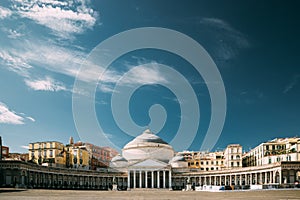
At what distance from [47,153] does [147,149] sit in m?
39.9

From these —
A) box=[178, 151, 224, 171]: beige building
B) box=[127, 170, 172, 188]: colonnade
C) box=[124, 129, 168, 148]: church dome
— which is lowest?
box=[127, 170, 172, 188]: colonnade

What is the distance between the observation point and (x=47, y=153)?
102m

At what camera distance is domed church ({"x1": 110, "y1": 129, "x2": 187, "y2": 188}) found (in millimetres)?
114375

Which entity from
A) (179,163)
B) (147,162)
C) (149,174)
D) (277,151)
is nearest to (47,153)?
(147,162)

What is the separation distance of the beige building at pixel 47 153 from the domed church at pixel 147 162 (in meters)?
23.7

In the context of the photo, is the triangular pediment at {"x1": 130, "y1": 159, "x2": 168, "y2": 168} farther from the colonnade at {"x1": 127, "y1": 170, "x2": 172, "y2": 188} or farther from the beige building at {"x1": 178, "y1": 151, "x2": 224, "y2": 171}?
the beige building at {"x1": 178, "y1": 151, "x2": 224, "y2": 171}

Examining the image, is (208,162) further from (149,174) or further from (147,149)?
(149,174)

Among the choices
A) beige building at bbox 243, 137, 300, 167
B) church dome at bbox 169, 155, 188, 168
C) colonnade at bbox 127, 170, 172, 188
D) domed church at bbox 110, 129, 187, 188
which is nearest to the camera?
beige building at bbox 243, 137, 300, 167

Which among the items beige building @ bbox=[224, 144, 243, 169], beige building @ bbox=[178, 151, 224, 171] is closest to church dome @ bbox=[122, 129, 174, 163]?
beige building @ bbox=[178, 151, 224, 171]

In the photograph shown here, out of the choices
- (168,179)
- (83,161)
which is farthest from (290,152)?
(83,161)

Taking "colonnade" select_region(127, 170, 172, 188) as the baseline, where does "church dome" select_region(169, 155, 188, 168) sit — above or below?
above

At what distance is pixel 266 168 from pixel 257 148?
24.5 metres

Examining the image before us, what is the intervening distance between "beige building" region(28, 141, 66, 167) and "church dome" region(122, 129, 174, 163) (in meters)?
32.3

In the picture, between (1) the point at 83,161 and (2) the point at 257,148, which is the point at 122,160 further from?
(2) the point at 257,148
